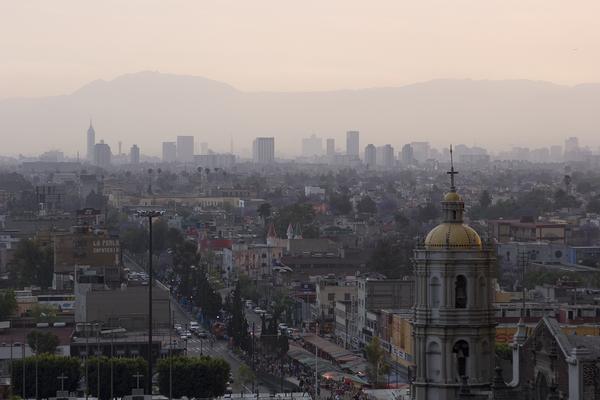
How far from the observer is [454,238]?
33.9 m

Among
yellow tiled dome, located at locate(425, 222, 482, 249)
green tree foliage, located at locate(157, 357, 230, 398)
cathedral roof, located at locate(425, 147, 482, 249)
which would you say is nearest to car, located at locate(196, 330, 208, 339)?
green tree foliage, located at locate(157, 357, 230, 398)

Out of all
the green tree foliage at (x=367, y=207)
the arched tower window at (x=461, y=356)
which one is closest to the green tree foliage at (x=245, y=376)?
the arched tower window at (x=461, y=356)

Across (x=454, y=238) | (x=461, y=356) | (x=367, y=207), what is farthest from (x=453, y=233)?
(x=367, y=207)

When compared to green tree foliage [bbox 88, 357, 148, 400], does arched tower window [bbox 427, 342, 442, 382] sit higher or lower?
higher

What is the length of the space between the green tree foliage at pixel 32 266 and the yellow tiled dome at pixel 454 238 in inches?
2881

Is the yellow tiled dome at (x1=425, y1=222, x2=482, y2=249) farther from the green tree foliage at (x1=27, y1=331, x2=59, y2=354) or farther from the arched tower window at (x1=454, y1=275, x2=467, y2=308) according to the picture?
the green tree foliage at (x1=27, y1=331, x2=59, y2=354)

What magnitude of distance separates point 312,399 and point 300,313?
36691 millimetres

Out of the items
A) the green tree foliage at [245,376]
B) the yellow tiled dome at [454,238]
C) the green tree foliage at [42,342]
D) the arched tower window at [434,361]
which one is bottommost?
the green tree foliage at [245,376]

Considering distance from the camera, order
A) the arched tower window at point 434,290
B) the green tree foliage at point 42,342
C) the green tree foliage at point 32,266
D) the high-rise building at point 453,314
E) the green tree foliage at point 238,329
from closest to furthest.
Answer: the high-rise building at point 453,314, the arched tower window at point 434,290, the green tree foliage at point 42,342, the green tree foliage at point 238,329, the green tree foliage at point 32,266

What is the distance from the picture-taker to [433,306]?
110 feet

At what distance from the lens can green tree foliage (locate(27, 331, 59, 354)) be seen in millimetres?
68125

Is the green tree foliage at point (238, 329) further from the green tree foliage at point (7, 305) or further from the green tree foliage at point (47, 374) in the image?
the green tree foliage at point (47, 374)

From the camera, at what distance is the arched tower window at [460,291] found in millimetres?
33469

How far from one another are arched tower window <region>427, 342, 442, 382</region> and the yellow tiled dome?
170 cm
